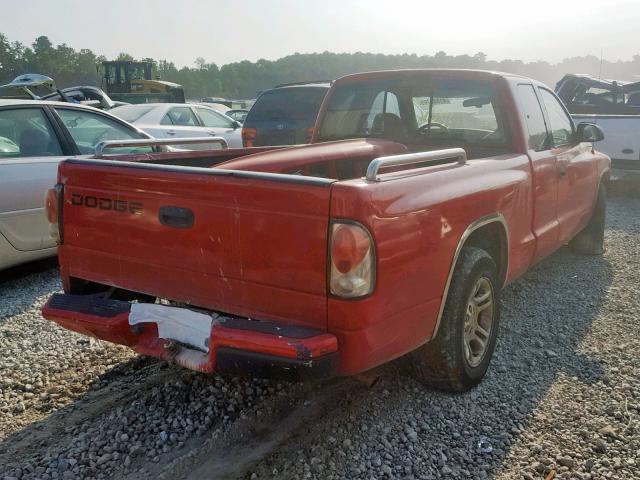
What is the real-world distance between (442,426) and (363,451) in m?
0.47

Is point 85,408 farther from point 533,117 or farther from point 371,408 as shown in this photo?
point 533,117

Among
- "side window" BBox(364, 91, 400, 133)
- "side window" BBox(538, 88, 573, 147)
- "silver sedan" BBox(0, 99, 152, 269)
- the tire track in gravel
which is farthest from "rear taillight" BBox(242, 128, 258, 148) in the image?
the tire track in gravel

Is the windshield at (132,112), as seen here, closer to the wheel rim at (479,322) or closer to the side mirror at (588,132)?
the side mirror at (588,132)

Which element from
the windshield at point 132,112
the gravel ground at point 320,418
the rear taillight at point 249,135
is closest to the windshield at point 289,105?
the rear taillight at point 249,135

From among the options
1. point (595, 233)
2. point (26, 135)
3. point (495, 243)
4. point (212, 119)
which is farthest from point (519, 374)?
point (212, 119)

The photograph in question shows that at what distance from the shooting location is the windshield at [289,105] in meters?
9.70

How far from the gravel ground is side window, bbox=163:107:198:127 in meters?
7.25

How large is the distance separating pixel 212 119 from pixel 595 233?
26.3 feet

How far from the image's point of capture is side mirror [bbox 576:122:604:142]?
17.3ft

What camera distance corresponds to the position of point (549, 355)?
3936mm

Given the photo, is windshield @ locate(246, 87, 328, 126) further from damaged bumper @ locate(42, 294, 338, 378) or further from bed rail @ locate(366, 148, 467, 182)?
damaged bumper @ locate(42, 294, 338, 378)

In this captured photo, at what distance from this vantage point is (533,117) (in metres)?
4.54

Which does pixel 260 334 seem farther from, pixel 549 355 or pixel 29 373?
pixel 549 355

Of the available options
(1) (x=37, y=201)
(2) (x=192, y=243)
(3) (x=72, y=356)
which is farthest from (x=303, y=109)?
(2) (x=192, y=243)
